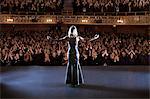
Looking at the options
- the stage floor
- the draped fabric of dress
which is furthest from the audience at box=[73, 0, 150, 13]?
the draped fabric of dress

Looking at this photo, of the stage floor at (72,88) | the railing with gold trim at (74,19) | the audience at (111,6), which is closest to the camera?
the stage floor at (72,88)

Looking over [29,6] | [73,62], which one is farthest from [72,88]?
[29,6]

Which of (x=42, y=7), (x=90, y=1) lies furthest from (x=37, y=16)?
(x=90, y=1)

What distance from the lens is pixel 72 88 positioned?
805cm

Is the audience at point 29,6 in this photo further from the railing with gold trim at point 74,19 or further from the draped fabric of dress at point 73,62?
the draped fabric of dress at point 73,62

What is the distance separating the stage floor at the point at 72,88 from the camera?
291 inches

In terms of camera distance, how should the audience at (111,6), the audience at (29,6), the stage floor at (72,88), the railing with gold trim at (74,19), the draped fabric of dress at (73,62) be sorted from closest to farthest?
the stage floor at (72,88) → the draped fabric of dress at (73,62) → the railing with gold trim at (74,19) → the audience at (111,6) → the audience at (29,6)

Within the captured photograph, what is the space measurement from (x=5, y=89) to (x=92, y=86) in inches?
85.6

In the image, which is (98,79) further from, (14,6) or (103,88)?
(14,6)

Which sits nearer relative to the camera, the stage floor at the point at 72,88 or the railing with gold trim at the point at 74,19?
the stage floor at the point at 72,88

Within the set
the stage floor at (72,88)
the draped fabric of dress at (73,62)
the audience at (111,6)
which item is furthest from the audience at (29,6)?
the draped fabric of dress at (73,62)

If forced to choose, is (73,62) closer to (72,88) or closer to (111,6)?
(72,88)

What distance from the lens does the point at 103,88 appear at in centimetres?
812

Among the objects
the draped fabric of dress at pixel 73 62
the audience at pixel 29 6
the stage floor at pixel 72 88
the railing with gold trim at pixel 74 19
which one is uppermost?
the audience at pixel 29 6
